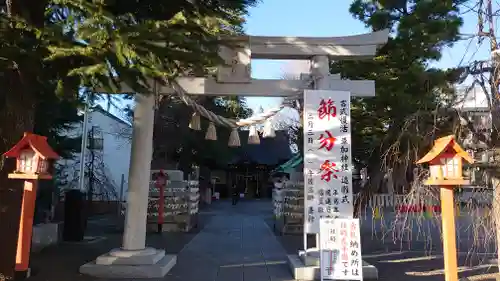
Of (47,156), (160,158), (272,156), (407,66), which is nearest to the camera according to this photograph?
(47,156)

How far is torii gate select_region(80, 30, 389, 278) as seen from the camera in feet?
28.0

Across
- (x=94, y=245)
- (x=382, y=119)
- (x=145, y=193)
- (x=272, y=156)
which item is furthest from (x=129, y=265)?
(x=272, y=156)

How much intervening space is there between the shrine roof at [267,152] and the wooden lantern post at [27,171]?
28562mm

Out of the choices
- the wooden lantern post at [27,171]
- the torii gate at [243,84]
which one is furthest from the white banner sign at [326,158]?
the wooden lantern post at [27,171]

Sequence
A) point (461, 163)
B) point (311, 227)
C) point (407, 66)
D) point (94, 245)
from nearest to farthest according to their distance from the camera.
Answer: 1. point (461, 163)
2. point (311, 227)
3. point (94, 245)
4. point (407, 66)

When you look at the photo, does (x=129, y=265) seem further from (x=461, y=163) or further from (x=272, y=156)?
(x=272, y=156)

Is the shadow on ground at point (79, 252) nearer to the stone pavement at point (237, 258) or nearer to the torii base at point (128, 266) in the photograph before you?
the stone pavement at point (237, 258)

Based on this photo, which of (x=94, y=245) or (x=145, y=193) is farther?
(x=94, y=245)

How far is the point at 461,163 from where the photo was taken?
19.6ft

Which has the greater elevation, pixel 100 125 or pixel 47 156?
pixel 100 125

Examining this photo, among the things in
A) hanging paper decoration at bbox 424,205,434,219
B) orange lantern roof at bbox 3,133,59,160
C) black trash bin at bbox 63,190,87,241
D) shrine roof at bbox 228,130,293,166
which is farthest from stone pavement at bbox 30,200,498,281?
shrine roof at bbox 228,130,293,166

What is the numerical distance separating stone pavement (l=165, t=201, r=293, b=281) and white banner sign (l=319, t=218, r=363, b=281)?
1.38 m

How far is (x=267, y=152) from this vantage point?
38.5 meters

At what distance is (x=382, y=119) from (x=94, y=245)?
9.06 meters
